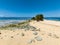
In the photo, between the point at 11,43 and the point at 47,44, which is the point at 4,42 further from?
the point at 47,44

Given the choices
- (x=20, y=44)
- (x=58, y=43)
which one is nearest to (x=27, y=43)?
(x=20, y=44)

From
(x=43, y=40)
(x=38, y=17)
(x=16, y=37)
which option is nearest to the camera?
(x=43, y=40)

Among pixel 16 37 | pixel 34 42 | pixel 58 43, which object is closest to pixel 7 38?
pixel 16 37

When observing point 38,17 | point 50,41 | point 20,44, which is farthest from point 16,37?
point 38,17

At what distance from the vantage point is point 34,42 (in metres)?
6.51

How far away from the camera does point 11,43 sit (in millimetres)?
6434

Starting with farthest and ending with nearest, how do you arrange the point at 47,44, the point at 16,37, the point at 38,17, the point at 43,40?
the point at 38,17, the point at 16,37, the point at 43,40, the point at 47,44

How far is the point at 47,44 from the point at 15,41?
69.2 inches

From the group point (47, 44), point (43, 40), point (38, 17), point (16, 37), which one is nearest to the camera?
point (47, 44)

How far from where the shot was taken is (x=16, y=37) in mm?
7207

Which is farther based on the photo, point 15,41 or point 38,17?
point 38,17

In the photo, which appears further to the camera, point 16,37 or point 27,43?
point 16,37

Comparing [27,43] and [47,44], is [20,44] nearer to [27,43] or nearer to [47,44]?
[27,43]

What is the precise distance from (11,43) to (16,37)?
826 mm
